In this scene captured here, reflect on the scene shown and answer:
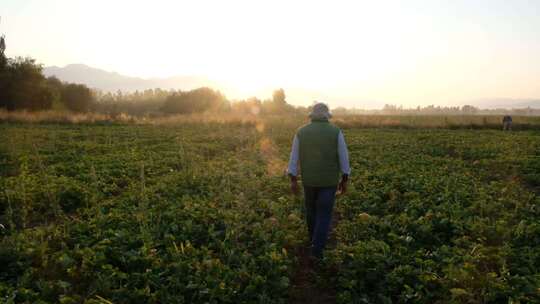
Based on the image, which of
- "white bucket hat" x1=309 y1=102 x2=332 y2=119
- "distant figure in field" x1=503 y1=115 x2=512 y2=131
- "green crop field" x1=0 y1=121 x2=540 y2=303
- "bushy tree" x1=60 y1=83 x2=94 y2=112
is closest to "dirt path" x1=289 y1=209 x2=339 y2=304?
"green crop field" x1=0 y1=121 x2=540 y2=303

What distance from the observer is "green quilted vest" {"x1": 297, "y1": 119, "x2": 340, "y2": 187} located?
6461 millimetres

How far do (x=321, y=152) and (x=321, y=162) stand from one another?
0.16 meters

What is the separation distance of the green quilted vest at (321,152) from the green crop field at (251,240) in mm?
1217

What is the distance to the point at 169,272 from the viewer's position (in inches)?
225

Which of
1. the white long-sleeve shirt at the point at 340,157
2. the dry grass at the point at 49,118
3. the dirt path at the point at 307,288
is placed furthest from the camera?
the dry grass at the point at 49,118

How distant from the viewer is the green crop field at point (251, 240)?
5.27m

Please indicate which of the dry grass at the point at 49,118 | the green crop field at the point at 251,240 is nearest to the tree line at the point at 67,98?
the dry grass at the point at 49,118

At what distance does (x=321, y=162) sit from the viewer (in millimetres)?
6508

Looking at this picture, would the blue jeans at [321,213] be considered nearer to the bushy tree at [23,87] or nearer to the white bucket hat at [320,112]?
the white bucket hat at [320,112]

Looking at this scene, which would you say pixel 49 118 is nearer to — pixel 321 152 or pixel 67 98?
pixel 67 98

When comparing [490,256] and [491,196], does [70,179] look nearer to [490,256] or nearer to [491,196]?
[490,256]

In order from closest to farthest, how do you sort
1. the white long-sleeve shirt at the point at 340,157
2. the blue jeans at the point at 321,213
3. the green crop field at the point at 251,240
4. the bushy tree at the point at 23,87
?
the green crop field at the point at 251,240 < the white long-sleeve shirt at the point at 340,157 < the blue jeans at the point at 321,213 < the bushy tree at the point at 23,87

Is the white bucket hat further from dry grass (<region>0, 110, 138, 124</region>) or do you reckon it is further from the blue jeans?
dry grass (<region>0, 110, 138, 124</region>)

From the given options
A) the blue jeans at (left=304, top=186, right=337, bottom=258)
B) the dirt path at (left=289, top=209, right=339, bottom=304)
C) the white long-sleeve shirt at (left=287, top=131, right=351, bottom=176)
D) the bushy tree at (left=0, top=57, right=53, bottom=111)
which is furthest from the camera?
the bushy tree at (left=0, top=57, right=53, bottom=111)
